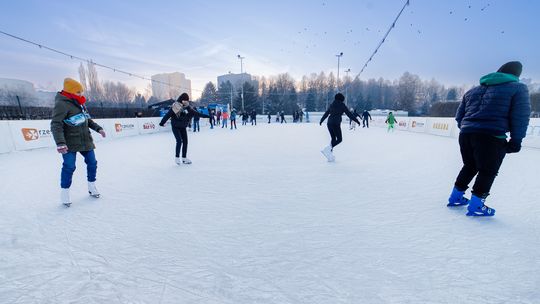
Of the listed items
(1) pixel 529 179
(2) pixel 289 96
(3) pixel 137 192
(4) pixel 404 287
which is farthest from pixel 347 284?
(2) pixel 289 96

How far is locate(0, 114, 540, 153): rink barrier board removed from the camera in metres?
6.63

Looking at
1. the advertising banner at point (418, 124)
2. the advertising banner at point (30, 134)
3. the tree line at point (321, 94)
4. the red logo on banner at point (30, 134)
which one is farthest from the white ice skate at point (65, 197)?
the tree line at point (321, 94)

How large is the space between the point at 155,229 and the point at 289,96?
1996 inches

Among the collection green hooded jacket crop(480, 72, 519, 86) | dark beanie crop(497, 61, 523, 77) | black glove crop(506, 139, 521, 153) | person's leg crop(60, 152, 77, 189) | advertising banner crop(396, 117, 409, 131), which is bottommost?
advertising banner crop(396, 117, 409, 131)

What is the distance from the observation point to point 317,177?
3.80 m

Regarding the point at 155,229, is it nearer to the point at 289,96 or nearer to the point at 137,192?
the point at 137,192

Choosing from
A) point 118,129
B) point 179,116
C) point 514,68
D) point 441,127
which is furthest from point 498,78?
point 118,129

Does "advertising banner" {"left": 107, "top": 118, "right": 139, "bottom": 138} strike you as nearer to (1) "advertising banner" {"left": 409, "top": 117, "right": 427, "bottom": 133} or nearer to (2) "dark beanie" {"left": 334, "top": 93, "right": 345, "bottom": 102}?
(2) "dark beanie" {"left": 334, "top": 93, "right": 345, "bottom": 102}

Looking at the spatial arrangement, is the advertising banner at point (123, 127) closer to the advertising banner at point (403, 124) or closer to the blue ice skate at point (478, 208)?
the blue ice skate at point (478, 208)

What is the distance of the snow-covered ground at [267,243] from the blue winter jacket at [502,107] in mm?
816

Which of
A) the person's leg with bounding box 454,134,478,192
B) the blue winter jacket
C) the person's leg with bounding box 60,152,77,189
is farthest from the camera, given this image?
the person's leg with bounding box 60,152,77,189

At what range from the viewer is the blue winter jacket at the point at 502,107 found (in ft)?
6.63

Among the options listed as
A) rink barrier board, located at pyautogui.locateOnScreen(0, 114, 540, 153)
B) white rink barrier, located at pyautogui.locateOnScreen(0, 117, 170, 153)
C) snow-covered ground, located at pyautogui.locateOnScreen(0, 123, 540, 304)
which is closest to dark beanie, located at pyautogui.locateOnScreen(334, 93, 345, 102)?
snow-covered ground, located at pyautogui.locateOnScreen(0, 123, 540, 304)

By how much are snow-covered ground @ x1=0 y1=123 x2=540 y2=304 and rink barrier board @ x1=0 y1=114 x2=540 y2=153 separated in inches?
180
